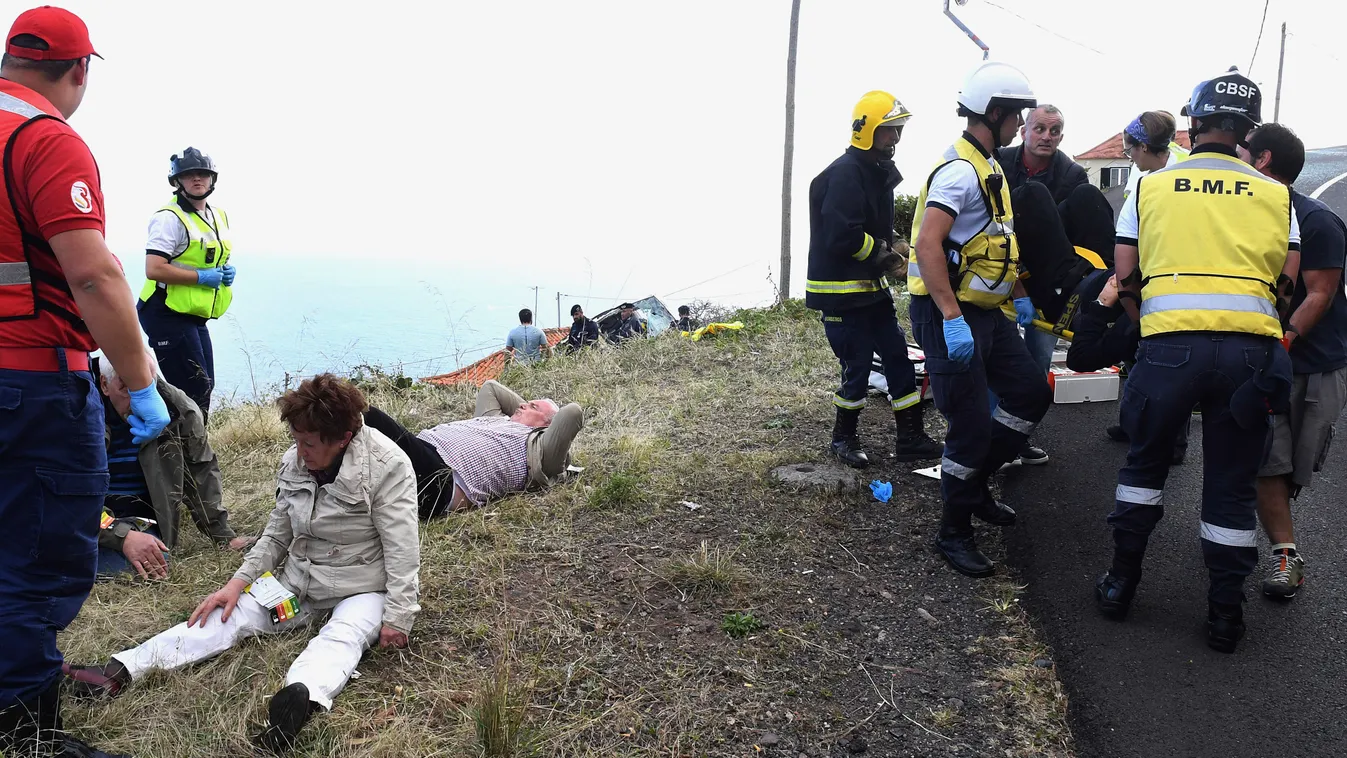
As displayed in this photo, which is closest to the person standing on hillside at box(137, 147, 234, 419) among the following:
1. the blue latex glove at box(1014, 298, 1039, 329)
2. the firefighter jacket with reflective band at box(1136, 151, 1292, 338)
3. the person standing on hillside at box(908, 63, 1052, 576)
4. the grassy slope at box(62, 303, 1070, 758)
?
the grassy slope at box(62, 303, 1070, 758)

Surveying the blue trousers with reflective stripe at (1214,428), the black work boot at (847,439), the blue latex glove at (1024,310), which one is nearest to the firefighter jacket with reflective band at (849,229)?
the black work boot at (847,439)

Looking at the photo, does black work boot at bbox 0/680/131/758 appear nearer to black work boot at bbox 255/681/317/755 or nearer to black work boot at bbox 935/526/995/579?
black work boot at bbox 255/681/317/755

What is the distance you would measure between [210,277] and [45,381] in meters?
3.06

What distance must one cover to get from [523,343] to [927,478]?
8.38 m

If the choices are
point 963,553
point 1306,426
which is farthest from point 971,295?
point 1306,426

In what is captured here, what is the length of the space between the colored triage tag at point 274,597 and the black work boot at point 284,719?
1.91ft

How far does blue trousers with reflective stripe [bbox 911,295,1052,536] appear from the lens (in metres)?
3.71

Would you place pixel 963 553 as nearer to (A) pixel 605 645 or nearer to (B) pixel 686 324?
(A) pixel 605 645

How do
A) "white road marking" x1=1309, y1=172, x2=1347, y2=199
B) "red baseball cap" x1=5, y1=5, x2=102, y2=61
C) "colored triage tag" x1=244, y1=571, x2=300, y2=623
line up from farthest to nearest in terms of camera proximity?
"white road marking" x1=1309, y1=172, x2=1347, y2=199 → "colored triage tag" x1=244, y1=571, x2=300, y2=623 → "red baseball cap" x1=5, y1=5, x2=102, y2=61

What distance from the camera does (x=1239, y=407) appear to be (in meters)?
2.90

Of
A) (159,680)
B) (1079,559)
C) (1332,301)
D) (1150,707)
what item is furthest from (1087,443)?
(159,680)

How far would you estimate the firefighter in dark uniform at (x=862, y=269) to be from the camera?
4.82 m

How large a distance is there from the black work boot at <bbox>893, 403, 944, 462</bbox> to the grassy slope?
0.65m

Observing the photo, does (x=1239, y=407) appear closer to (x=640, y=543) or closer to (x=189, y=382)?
(x=640, y=543)
